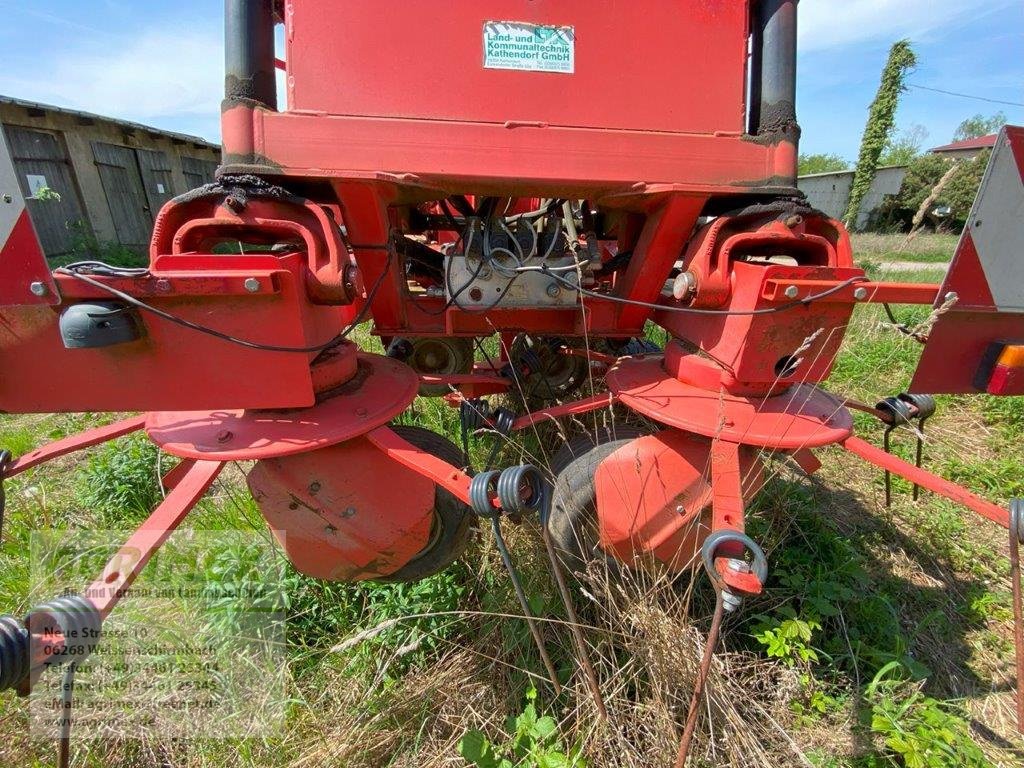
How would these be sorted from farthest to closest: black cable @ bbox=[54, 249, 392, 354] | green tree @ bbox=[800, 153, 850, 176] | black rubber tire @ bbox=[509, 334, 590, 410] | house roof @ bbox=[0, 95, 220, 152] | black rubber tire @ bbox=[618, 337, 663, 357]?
green tree @ bbox=[800, 153, 850, 176] < house roof @ bbox=[0, 95, 220, 152] < black rubber tire @ bbox=[618, 337, 663, 357] < black rubber tire @ bbox=[509, 334, 590, 410] < black cable @ bbox=[54, 249, 392, 354]

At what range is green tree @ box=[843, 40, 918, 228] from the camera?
20.8 meters

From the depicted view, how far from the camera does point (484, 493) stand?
54.3 inches

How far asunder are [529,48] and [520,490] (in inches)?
57.9

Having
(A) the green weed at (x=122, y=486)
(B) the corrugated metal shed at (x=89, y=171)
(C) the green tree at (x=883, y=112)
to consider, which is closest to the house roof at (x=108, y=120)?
(B) the corrugated metal shed at (x=89, y=171)

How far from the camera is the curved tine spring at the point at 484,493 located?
138cm

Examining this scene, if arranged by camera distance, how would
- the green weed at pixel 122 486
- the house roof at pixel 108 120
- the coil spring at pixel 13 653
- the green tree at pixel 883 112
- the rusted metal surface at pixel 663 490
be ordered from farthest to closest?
the green tree at pixel 883 112, the house roof at pixel 108 120, the green weed at pixel 122 486, the rusted metal surface at pixel 663 490, the coil spring at pixel 13 653

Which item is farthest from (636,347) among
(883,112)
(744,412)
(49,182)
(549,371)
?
(883,112)

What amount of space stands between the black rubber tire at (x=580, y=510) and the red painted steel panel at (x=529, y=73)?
1.21m

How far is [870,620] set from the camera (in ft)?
7.22

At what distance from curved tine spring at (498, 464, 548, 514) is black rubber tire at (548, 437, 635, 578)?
56 centimetres

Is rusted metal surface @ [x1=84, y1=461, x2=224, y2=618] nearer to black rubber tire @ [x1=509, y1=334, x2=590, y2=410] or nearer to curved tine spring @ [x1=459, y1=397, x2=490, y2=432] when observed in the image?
curved tine spring @ [x1=459, y1=397, x2=490, y2=432]

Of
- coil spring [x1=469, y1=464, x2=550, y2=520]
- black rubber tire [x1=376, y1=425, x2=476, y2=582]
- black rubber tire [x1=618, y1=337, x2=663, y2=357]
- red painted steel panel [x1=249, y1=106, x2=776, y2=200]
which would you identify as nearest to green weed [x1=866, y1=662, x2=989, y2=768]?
coil spring [x1=469, y1=464, x2=550, y2=520]

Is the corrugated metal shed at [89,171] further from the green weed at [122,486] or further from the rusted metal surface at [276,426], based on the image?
the rusted metal surface at [276,426]

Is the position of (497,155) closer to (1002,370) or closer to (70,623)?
(70,623)
